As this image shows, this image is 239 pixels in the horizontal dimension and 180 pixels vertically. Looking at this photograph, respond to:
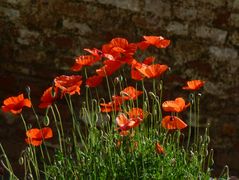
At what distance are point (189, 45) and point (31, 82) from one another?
1.02 m

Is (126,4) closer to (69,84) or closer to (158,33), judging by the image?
(158,33)

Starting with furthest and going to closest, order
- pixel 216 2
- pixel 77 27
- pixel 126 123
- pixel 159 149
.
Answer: pixel 77 27 → pixel 216 2 → pixel 159 149 → pixel 126 123

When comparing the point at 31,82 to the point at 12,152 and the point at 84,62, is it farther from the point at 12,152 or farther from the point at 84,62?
the point at 84,62

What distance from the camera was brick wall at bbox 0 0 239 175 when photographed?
412 centimetres

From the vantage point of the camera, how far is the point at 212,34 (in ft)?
13.5

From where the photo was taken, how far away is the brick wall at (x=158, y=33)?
4.12 m

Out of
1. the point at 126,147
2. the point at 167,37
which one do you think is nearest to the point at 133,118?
the point at 126,147

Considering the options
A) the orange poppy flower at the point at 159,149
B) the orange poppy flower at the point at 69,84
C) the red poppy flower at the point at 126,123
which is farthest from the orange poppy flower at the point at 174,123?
Answer: the orange poppy flower at the point at 69,84

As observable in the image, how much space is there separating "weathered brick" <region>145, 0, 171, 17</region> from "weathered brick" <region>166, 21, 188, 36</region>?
63mm

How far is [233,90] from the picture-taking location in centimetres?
415

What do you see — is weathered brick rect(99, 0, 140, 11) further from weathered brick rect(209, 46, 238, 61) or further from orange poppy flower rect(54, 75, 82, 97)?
orange poppy flower rect(54, 75, 82, 97)

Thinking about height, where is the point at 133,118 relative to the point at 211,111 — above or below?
above

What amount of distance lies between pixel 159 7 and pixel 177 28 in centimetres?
17

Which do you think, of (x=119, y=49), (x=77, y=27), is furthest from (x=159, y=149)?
(x=77, y=27)
